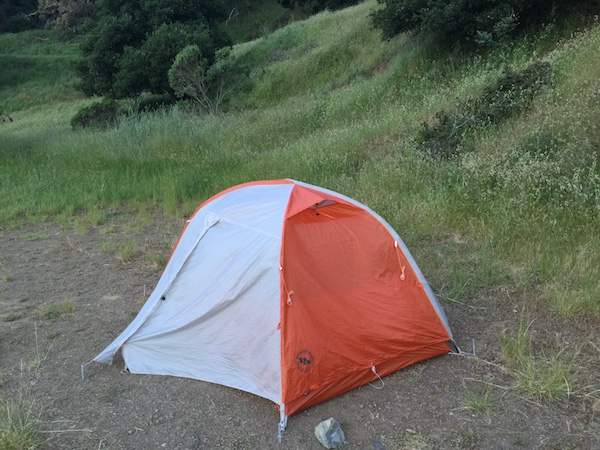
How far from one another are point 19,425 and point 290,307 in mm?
1981

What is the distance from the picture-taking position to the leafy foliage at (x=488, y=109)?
29.2 ft

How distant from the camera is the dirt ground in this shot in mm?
3840

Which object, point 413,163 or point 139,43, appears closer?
point 413,163

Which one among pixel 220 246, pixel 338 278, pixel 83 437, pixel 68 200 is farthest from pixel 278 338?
pixel 68 200

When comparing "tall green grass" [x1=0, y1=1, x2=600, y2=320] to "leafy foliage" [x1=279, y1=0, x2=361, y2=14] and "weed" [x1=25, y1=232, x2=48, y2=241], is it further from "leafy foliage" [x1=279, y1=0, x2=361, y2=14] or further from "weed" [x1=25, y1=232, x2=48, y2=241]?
"leafy foliage" [x1=279, y1=0, x2=361, y2=14]

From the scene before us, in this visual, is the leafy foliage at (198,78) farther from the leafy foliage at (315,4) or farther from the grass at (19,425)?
the leafy foliage at (315,4)

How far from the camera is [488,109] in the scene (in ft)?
30.2

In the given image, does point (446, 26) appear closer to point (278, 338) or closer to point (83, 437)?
point (278, 338)

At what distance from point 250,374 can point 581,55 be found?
8.10 meters

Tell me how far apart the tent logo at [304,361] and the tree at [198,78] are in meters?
14.5

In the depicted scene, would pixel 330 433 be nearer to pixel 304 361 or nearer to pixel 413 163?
pixel 304 361

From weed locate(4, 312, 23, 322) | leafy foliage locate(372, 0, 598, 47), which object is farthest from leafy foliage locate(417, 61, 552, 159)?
weed locate(4, 312, 23, 322)

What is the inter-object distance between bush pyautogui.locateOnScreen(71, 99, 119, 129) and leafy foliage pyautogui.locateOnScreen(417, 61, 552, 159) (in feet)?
47.4

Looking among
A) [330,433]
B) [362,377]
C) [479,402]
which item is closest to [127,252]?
[362,377]
